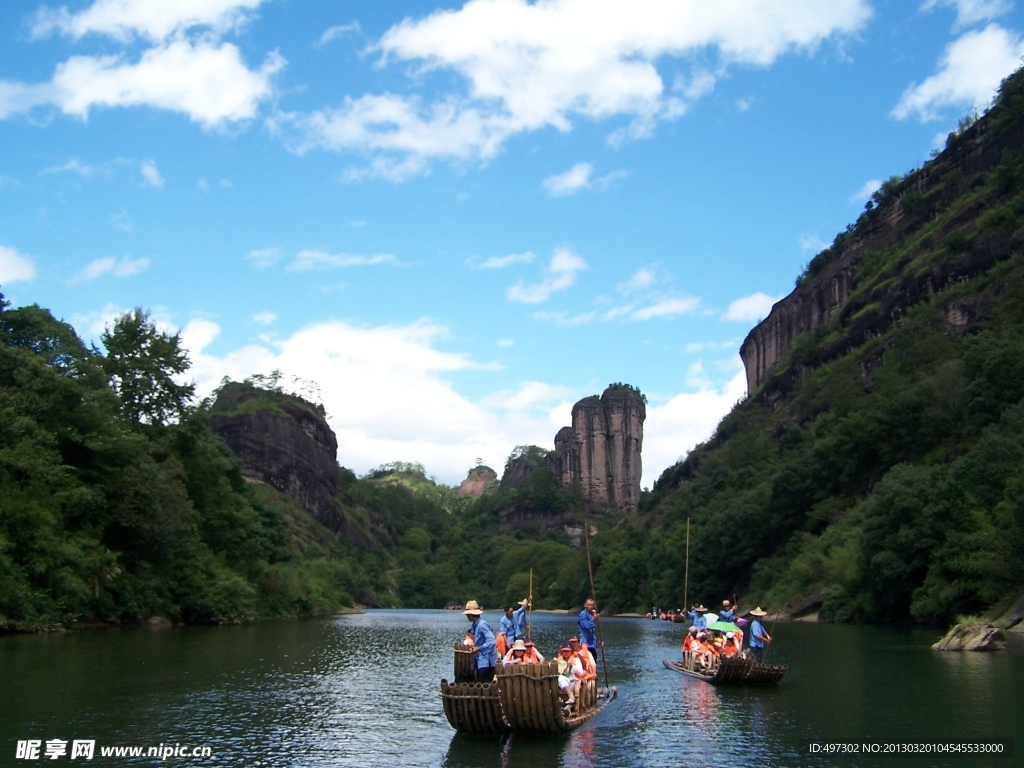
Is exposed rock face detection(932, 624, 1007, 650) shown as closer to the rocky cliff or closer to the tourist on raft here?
the tourist on raft

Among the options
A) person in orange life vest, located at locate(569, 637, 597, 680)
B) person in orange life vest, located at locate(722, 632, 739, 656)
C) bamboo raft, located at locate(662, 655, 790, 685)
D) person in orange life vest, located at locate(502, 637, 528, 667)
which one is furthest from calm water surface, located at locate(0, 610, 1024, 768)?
person in orange life vest, located at locate(502, 637, 528, 667)

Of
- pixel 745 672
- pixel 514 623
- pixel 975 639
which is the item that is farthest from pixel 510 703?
pixel 975 639

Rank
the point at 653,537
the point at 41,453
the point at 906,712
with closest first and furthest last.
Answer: the point at 906,712 → the point at 41,453 → the point at 653,537

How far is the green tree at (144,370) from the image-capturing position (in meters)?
64.9

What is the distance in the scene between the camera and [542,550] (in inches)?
6634

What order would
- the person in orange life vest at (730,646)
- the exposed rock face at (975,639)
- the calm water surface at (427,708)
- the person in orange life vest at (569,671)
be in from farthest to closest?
the exposed rock face at (975,639), the person in orange life vest at (730,646), the person in orange life vest at (569,671), the calm water surface at (427,708)

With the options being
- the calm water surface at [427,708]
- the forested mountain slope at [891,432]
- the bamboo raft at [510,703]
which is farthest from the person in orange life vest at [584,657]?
the forested mountain slope at [891,432]

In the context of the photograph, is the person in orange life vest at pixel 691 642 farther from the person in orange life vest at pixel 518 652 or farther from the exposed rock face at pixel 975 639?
the exposed rock face at pixel 975 639

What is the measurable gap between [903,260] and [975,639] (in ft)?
296

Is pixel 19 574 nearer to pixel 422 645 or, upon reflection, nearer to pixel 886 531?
pixel 422 645

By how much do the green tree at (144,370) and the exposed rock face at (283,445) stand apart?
93595 millimetres

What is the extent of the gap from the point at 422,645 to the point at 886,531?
2719 centimetres

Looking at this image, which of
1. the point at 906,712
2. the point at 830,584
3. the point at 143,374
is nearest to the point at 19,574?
the point at 143,374

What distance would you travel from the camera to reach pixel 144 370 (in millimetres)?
65375
